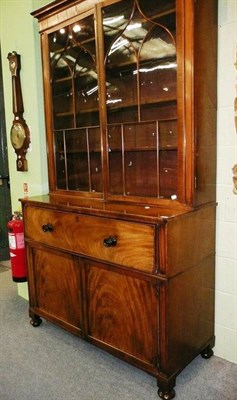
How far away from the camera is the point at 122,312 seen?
1743 millimetres

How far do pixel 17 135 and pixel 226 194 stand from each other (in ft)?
5.45

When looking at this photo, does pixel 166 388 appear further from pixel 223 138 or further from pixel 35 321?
pixel 223 138

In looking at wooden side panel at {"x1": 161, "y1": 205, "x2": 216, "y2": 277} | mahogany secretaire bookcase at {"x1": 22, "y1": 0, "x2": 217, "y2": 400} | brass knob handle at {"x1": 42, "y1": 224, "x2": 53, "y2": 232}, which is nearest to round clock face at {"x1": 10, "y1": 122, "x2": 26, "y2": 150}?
mahogany secretaire bookcase at {"x1": 22, "y1": 0, "x2": 217, "y2": 400}

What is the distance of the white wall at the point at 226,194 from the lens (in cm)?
168

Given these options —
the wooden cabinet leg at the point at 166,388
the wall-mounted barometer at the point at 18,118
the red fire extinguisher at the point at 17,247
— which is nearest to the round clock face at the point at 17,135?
the wall-mounted barometer at the point at 18,118

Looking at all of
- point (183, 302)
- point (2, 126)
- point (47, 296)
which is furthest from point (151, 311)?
point (2, 126)

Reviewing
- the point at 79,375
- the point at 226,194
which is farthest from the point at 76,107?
the point at 79,375

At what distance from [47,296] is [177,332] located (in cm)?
98

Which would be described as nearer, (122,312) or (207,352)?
(122,312)

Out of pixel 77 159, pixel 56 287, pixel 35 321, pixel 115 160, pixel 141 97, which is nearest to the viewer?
pixel 141 97

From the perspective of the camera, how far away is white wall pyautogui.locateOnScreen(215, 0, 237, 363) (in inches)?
66.2

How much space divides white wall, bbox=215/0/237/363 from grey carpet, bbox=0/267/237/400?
0.23 m

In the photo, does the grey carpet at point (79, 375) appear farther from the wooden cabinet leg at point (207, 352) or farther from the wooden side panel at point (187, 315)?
the wooden side panel at point (187, 315)

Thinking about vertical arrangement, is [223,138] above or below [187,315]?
above
